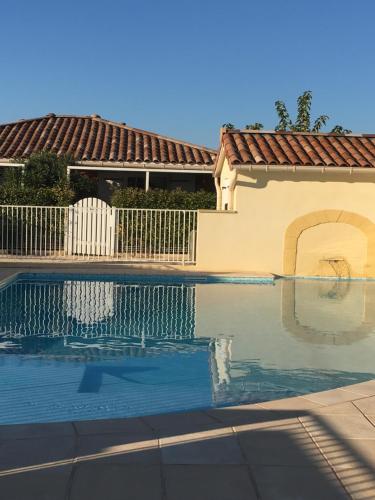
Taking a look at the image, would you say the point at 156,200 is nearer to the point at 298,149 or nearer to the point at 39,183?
the point at 39,183

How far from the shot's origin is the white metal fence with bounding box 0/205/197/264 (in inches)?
654

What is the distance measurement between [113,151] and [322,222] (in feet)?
36.0

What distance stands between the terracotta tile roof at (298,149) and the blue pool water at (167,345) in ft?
11.9

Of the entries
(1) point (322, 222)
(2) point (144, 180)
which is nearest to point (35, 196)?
(2) point (144, 180)

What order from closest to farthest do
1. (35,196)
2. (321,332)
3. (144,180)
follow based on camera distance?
(321,332), (35,196), (144,180)

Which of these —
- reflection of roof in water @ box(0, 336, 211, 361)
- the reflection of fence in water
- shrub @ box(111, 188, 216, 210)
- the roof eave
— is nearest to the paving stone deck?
reflection of roof in water @ box(0, 336, 211, 361)

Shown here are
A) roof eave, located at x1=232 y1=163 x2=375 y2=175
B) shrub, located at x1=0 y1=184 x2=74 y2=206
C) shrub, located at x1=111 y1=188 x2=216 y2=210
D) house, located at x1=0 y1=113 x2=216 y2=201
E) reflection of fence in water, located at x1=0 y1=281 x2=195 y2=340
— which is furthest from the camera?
house, located at x1=0 y1=113 x2=216 y2=201

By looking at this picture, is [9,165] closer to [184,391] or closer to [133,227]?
[133,227]

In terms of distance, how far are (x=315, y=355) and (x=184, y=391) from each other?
8.07 ft

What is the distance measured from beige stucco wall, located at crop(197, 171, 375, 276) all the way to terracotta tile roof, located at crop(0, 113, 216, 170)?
25.3ft

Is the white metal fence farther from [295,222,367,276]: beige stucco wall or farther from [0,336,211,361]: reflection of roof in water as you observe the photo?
[0,336,211,361]: reflection of roof in water

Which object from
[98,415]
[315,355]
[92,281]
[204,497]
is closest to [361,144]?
[92,281]

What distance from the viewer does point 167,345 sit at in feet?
26.5

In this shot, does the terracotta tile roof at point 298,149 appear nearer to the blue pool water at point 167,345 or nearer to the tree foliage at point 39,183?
the blue pool water at point 167,345
